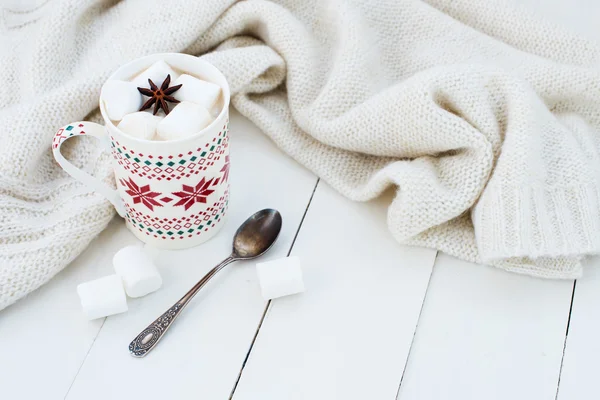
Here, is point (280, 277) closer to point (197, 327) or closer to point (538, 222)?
point (197, 327)

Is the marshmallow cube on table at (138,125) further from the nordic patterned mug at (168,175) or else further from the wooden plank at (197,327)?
the wooden plank at (197,327)

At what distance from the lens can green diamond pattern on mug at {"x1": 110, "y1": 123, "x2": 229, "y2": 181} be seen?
735 mm

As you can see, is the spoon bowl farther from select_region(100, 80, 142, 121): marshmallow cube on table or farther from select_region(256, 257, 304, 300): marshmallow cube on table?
select_region(100, 80, 142, 121): marshmallow cube on table

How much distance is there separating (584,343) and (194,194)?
1.61ft

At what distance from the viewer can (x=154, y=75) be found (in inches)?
31.0

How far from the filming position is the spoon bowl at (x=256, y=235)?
85 cm

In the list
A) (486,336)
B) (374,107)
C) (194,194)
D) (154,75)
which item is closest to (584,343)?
(486,336)

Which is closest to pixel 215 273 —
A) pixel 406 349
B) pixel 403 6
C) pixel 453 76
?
pixel 406 349

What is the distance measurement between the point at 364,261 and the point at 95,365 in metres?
0.34

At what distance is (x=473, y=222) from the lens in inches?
34.3

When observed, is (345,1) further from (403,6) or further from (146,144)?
(146,144)

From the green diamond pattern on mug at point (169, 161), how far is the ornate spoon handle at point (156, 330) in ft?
0.48

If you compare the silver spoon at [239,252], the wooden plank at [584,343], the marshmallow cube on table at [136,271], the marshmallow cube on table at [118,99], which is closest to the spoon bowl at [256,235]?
the silver spoon at [239,252]

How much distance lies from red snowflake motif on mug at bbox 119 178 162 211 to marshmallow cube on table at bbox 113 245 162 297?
0.20 feet
